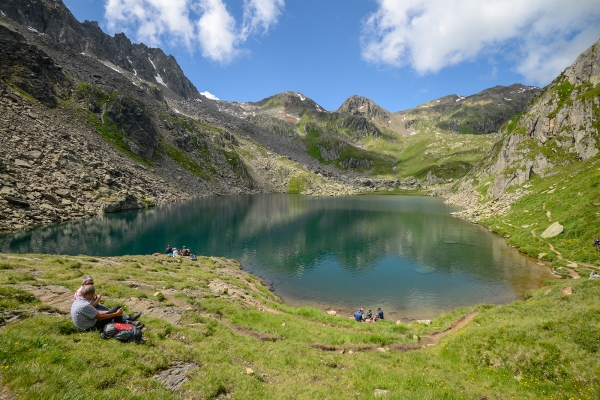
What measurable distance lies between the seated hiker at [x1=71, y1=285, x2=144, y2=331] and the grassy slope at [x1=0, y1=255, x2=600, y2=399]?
51 cm

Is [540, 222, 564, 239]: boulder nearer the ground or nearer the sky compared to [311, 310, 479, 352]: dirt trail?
nearer the sky

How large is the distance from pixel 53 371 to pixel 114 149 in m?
161

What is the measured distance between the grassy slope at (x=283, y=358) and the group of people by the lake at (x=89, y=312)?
56 cm

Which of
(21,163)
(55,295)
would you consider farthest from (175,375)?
(21,163)

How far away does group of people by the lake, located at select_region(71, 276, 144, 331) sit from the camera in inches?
477

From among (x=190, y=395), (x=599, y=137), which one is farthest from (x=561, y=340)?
(x=599, y=137)

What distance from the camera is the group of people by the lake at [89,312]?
12125 mm

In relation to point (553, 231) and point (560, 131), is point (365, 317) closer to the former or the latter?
point (553, 231)

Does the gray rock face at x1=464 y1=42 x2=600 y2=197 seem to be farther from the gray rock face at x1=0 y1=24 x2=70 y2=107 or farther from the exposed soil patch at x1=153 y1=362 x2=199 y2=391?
the gray rock face at x1=0 y1=24 x2=70 y2=107

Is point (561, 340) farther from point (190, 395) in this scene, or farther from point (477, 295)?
point (477, 295)

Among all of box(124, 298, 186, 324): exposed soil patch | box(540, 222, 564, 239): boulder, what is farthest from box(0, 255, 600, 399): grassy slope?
box(540, 222, 564, 239): boulder

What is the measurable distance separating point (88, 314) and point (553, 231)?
68.6 meters

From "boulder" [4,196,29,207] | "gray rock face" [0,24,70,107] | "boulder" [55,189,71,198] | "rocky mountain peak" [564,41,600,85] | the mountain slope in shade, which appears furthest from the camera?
"gray rock face" [0,24,70,107]

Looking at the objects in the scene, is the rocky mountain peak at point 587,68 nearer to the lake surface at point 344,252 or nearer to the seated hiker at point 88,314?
the lake surface at point 344,252
